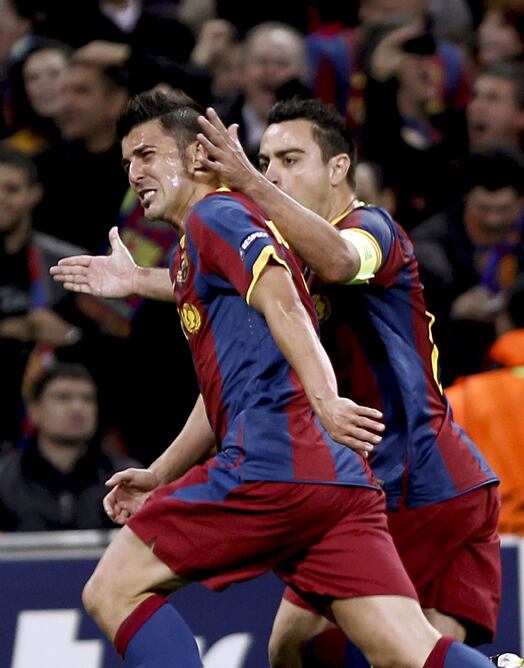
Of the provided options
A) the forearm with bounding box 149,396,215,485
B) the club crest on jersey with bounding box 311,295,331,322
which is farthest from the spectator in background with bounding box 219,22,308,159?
the forearm with bounding box 149,396,215,485

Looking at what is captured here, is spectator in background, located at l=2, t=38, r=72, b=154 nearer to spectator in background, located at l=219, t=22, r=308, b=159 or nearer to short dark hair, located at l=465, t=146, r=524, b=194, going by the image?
spectator in background, located at l=219, t=22, r=308, b=159

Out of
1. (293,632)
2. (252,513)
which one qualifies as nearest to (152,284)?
(252,513)

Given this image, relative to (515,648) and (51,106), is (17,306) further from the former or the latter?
(515,648)

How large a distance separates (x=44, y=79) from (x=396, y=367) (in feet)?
11.8

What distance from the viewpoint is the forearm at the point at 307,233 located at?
13.4 feet

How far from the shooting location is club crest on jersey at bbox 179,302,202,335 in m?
4.04

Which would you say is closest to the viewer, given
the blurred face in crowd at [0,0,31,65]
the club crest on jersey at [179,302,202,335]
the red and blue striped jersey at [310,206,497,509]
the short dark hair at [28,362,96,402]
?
the club crest on jersey at [179,302,202,335]

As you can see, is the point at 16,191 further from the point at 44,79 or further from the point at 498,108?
the point at 498,108

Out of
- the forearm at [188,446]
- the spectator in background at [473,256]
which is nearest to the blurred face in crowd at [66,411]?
the spectator in background at [473,256]

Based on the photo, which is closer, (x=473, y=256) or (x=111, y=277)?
(x=111, y=277)

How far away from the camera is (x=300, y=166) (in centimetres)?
465

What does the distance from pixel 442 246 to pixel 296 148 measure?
2060 millimetres

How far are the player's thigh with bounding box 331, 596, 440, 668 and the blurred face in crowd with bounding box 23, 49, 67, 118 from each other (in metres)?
4.03

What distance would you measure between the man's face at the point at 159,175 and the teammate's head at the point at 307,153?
0.55m
